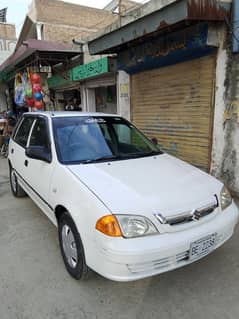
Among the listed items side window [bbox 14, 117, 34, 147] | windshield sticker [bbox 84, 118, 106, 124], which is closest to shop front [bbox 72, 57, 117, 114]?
side window [bbox 14, 117, 34, 147]

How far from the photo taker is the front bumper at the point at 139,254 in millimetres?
1812

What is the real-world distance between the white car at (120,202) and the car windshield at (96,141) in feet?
0.04

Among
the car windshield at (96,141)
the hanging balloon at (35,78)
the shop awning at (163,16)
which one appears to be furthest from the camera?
the hanging balloon at (35,78)

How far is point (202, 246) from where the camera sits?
6.79ft

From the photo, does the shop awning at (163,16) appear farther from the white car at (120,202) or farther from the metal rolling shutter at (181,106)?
the white car at (120,202)

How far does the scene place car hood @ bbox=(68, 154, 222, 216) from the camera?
77.5 inches

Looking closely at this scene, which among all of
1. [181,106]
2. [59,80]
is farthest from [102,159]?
[59,80]

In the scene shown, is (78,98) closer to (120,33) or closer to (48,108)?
(48,108)

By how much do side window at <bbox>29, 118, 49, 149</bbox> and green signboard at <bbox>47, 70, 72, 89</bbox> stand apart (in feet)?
19.1

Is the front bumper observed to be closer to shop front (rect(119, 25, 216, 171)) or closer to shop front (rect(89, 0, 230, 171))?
shop front (rect(89, 0, 230, 171))

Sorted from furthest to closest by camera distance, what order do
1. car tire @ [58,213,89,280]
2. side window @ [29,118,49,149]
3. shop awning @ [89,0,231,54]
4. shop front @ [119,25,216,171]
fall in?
shop front @ [119,25,216,171], shop awning @ [89,0,231,54], side window @ [29,118,49,149], car tire @ [58,213,89,280]

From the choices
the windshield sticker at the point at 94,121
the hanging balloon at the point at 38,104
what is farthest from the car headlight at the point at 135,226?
the hanging balloon at the point at 38,104

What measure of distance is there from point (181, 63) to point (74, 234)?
416 centimetres

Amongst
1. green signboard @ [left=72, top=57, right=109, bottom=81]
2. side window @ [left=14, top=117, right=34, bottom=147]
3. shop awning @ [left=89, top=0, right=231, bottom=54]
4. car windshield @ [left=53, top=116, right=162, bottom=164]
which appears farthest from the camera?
green signboard @ [left=72, top=57, right=109, bottom=81]
